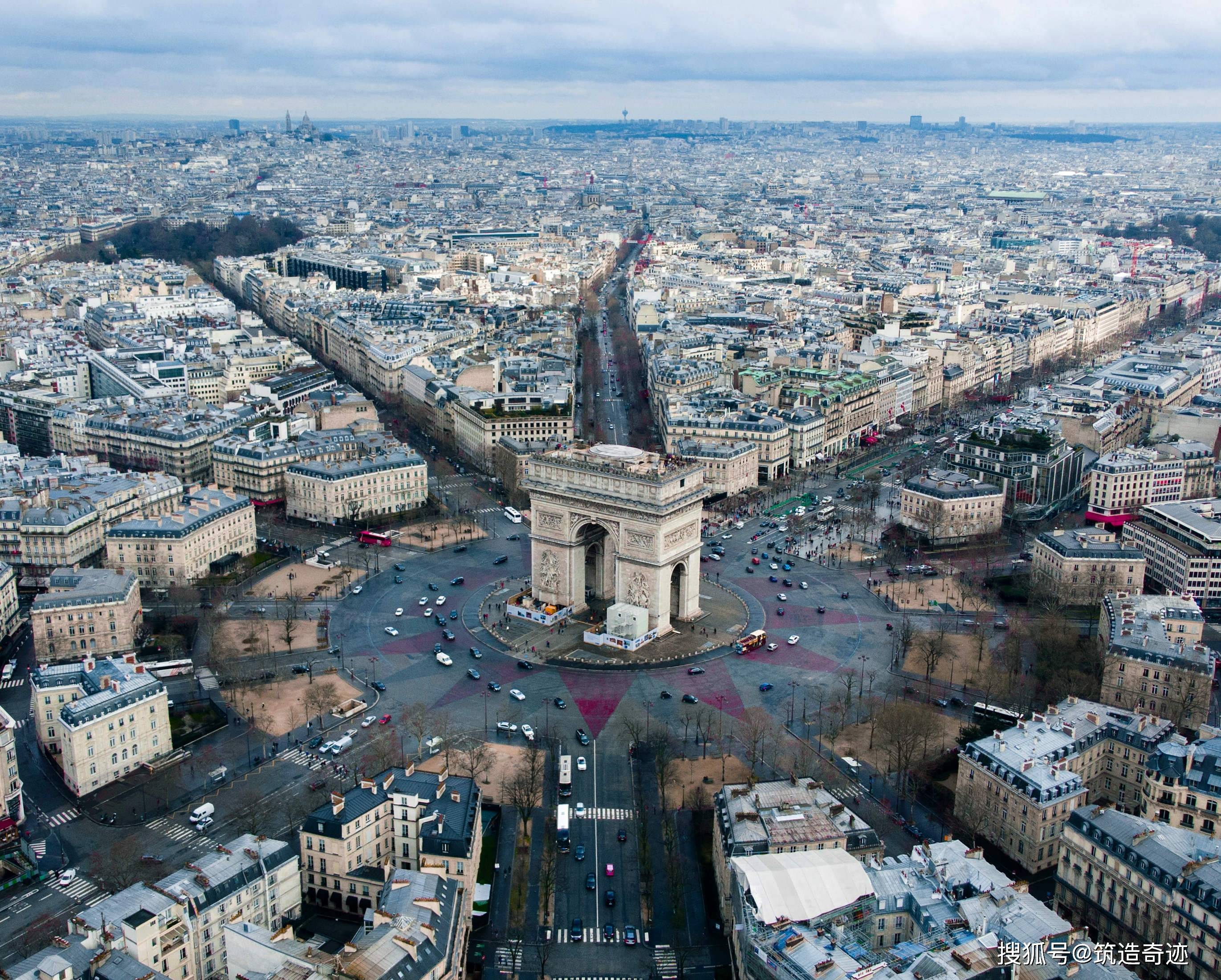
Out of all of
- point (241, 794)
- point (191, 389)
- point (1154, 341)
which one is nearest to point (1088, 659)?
point (241, 794)

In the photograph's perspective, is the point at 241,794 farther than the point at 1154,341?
No

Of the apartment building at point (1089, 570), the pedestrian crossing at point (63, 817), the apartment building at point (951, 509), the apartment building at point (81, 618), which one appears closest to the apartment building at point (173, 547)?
the apartment building at point (81, 618)

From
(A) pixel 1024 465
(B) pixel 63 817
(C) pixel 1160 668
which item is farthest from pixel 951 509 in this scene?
(B) pixel 63 817

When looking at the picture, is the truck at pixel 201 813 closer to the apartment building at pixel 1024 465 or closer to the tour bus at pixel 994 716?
the tour bus at pixel 994 716

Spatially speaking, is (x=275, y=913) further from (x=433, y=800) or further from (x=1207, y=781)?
(x=1207, y=781)

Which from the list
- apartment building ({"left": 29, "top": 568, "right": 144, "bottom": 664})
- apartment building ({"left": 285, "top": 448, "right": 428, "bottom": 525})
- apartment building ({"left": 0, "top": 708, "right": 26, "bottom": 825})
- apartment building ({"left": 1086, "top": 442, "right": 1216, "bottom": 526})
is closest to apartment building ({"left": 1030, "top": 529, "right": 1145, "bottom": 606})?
apartment building ({"left": 1086, "top": 442, "right": 1216, "bottom": 526})

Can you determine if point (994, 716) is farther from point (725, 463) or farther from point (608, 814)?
point (725, 463)
